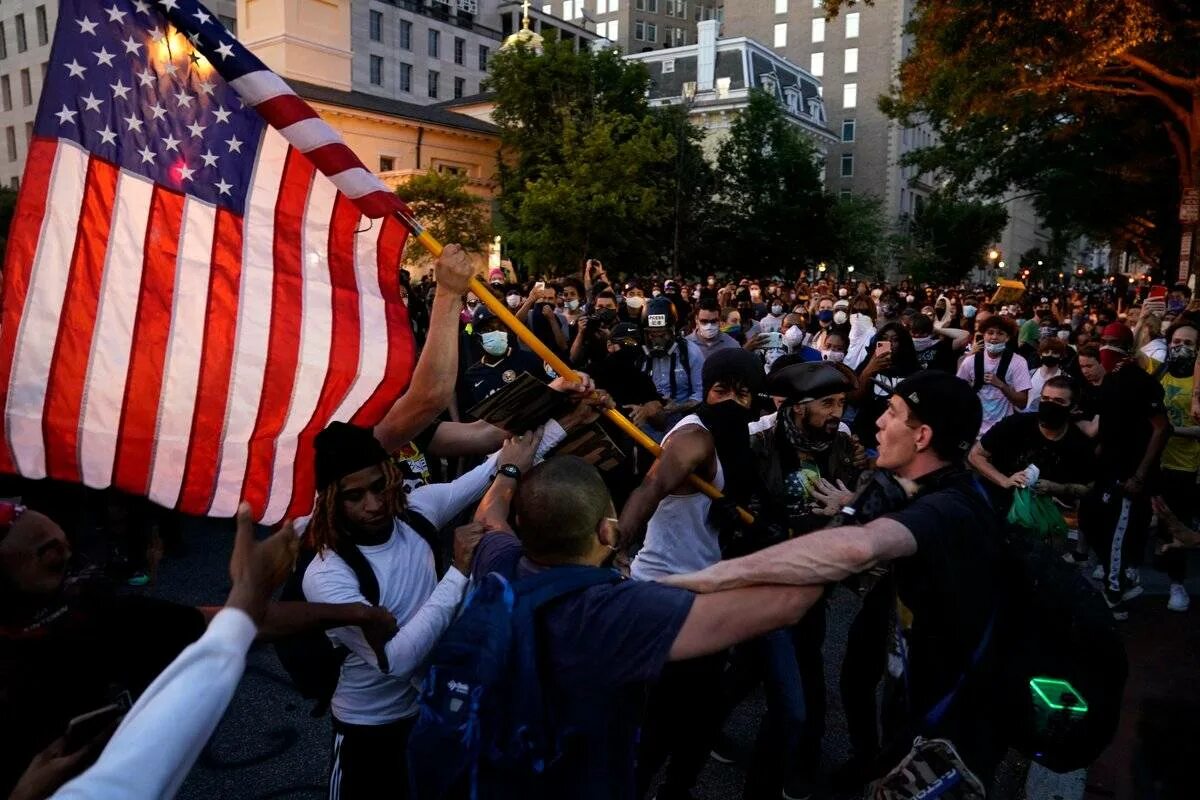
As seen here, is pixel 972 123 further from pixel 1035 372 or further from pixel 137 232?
pixel 137 232

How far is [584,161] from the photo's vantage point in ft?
103

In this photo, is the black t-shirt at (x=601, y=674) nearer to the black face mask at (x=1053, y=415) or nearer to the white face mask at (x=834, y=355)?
the black face mask at (x=1053, y=415)

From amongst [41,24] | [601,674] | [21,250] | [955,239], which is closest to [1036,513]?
[601,674]

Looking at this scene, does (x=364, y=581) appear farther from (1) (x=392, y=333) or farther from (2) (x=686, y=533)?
(2) (x=686, y=533)

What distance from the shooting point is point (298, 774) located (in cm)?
415

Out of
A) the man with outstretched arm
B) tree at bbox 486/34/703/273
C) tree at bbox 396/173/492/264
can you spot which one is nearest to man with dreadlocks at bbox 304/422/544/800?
the man with outstretched arm

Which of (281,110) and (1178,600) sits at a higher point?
(281,110)

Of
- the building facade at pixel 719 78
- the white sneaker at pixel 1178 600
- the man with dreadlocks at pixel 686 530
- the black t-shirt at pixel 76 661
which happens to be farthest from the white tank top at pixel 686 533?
the building facade at pixel 719 78

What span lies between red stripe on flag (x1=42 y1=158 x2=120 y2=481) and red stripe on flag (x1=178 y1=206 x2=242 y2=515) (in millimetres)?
389

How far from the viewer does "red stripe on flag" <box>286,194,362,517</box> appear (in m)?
3.55

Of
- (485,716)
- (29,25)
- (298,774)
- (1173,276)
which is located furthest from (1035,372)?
(29,25)

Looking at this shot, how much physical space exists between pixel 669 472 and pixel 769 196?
4483 centimetres

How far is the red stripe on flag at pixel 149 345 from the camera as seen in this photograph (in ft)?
11.0

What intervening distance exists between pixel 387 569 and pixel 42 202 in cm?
193
